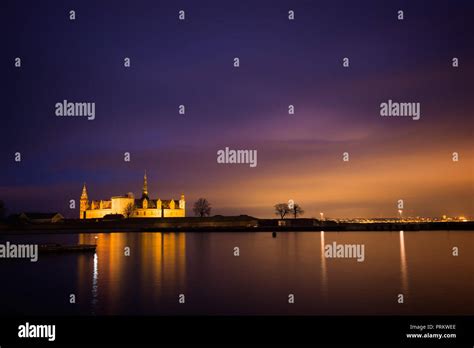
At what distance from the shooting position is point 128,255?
49000 mm

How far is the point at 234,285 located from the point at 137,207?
131529 mm

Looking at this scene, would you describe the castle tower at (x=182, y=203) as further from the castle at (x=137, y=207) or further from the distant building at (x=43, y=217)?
the distant building at (x=43, y=217)

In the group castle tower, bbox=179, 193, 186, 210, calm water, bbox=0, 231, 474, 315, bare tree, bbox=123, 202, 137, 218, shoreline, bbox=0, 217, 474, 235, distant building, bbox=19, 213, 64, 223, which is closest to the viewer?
calm water, bbox=0, 231, 474, 315

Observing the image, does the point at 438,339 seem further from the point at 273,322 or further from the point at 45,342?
the point at 45,342

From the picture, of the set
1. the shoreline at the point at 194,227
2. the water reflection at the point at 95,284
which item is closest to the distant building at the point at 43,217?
the shoreline at the point at 194,227

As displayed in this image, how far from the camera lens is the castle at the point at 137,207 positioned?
156 meters

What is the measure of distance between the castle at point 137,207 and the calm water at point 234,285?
362ft

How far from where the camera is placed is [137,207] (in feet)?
517

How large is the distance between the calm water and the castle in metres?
110

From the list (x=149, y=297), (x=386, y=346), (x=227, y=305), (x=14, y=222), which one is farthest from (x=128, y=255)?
(x=14, y=222)

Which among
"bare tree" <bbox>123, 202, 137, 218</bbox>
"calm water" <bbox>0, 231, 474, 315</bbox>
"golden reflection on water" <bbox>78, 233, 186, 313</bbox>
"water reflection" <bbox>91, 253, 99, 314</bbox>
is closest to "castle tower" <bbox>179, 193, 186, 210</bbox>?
"bare tree" <bbox>123, 202, 137, 218</bbox>

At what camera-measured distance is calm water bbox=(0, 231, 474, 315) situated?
23.3 meters

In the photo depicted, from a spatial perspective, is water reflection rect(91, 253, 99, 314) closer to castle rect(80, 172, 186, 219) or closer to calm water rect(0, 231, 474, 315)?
calm water rect(0, 231, 474, 315)

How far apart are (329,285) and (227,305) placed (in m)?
8.95
